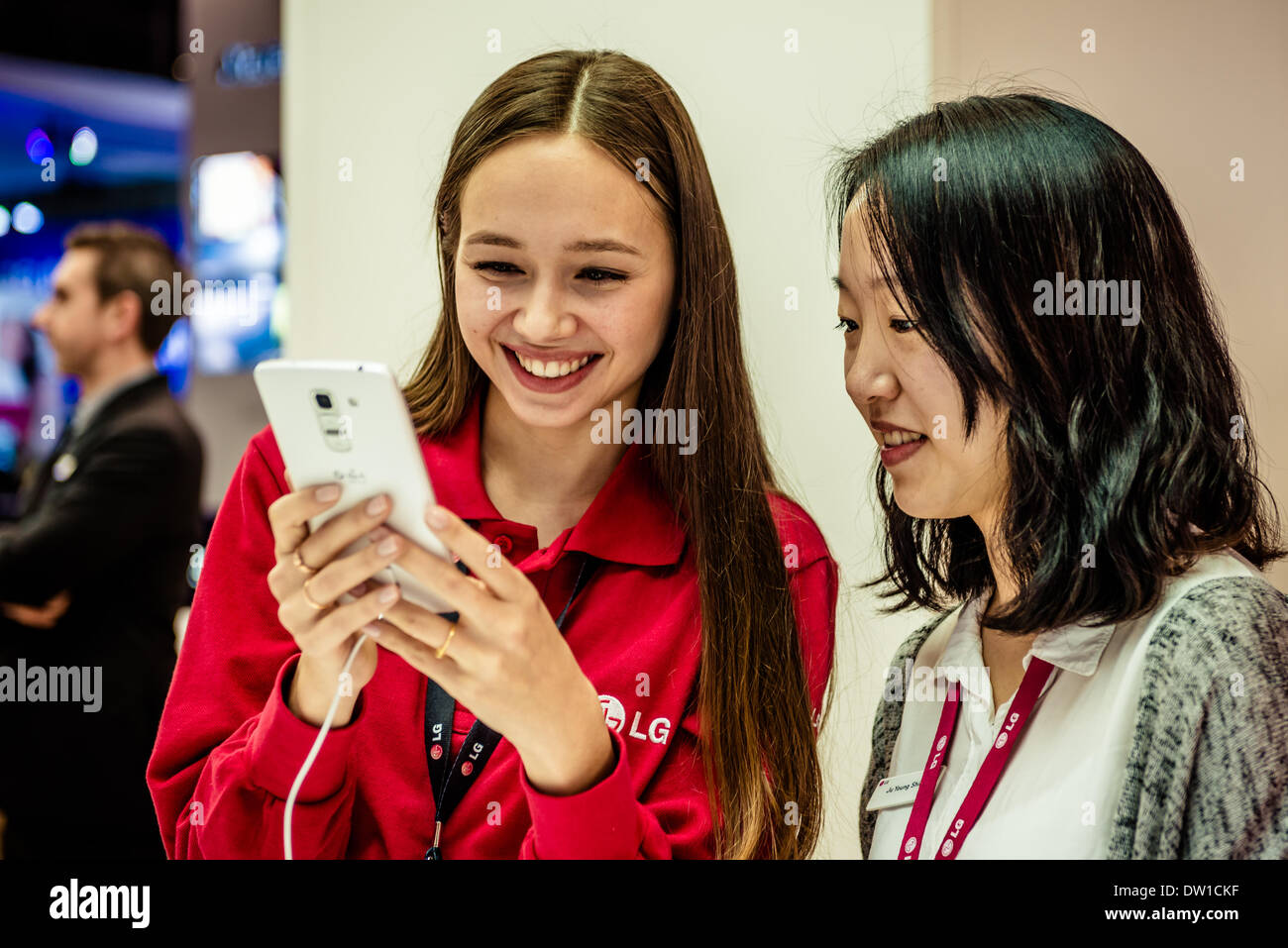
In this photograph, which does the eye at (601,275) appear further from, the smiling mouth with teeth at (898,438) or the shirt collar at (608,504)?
the smiling mouth with teeth at (898,438)

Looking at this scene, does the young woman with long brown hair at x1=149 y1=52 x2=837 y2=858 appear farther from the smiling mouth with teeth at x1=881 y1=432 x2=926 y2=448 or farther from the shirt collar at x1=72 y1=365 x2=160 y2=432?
the shirt collar at x1=72 y1=365 x2=160 y2=432

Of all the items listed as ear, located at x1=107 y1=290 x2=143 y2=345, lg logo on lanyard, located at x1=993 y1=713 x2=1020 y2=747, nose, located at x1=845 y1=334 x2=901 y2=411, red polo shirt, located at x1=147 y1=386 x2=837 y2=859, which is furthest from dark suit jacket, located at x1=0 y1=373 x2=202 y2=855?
lg logo on lanyard, located at x1=993 y1=713 x2=1020 y2=747

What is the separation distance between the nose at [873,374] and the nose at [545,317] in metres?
0.32

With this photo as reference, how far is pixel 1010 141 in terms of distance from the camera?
46.9 inches

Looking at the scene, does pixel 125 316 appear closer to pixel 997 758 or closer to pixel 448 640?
pixel 448 640

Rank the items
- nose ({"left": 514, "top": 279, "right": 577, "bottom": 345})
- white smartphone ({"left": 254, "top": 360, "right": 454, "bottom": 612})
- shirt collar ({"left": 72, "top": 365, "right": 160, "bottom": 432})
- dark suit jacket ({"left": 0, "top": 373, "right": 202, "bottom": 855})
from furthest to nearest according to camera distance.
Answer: shirt collar ({"left": 72, "top": 365, "right": 160, "bottom": 432}) → dark suit jacket ({"left": 0, "top": 373, "right": 202, "bottom": 855}) → nose ({"left": 514, "top": 279, "right": 577, "bottom": 345}) → white smartphone ({"left": 254, "top": 360, "right": 454, "bottom": 612})

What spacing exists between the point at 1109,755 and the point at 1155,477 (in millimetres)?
283

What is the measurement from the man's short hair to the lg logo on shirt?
2.01 metres

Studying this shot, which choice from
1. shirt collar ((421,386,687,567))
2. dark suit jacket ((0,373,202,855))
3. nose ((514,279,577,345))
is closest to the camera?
nose ((514,279,577,345))

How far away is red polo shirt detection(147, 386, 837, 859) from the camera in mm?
1199

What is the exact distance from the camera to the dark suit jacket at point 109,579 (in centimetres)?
253

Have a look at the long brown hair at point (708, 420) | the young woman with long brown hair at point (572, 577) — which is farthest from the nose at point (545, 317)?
the long brown hair at point (708, 420)

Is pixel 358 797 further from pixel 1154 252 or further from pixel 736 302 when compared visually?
pixel 1154 252
